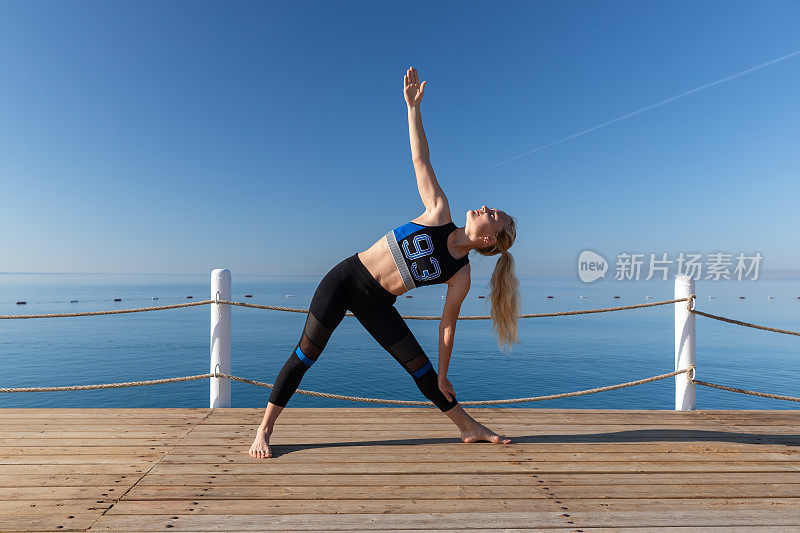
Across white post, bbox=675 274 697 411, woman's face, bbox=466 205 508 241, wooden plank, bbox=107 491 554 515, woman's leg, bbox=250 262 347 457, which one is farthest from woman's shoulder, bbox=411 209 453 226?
white post, bbox=675 274 697 411

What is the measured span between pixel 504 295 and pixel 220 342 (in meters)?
2.28

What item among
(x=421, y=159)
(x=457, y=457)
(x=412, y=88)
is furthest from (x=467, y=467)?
(x=412, y=88)

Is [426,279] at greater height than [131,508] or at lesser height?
greater

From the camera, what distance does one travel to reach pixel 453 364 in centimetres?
2320

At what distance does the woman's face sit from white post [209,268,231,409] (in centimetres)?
217

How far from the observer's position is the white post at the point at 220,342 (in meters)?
3.80

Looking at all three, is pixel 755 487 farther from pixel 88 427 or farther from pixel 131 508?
pixel 88 427

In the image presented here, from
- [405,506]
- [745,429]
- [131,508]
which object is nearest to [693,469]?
[745,429]

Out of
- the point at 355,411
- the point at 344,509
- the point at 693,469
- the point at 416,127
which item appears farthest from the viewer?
the point at 355,411

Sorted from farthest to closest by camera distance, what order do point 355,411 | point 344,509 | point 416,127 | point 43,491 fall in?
1. point 355,411
2. point 416,127
3. point 43,491
4. point 344,509

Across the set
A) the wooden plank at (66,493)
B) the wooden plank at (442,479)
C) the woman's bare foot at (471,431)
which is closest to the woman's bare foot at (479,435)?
the woman's bare foot at (471,431)

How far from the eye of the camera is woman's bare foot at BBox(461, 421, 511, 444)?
9.55 feet

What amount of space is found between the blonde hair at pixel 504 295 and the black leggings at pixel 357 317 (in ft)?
1.62

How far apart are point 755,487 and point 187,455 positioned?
9.41ft
